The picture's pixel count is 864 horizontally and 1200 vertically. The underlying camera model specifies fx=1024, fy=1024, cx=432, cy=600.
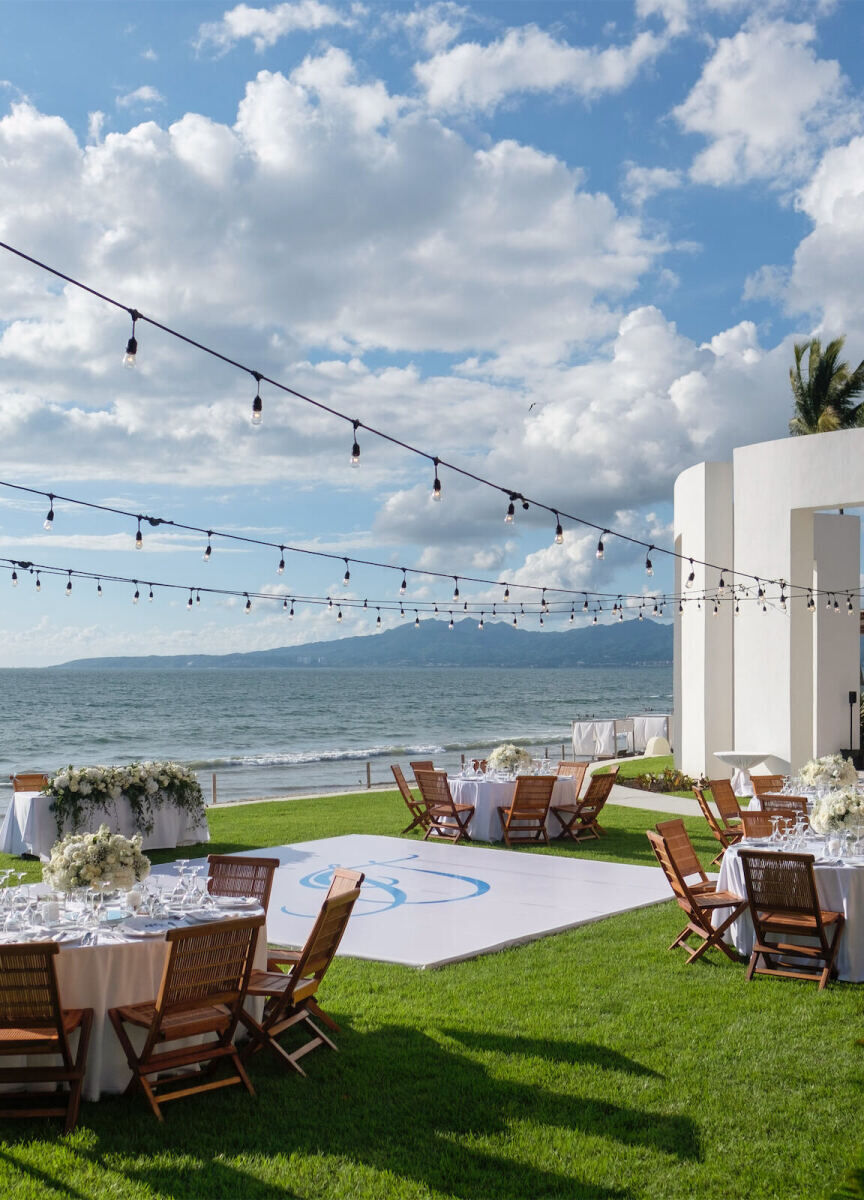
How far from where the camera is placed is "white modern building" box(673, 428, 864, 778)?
57.7 feet

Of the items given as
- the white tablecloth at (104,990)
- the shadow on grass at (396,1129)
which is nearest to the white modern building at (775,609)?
the shadow on grass at (396,1129)

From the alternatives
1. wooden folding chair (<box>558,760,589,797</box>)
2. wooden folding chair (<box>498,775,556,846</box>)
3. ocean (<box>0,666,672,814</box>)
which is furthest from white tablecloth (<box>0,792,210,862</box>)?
ocean (<box>0,666,672,814</box>)

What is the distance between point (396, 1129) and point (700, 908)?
354cm

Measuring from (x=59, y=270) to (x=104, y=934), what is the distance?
3338 mm

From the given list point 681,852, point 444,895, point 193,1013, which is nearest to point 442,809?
point 444,895

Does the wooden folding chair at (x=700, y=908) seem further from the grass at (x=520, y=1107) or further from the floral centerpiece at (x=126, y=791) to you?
the floral centerpiece at (x=126, y=791)

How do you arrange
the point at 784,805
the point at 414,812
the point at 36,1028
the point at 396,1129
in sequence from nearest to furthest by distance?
the point at 396,1129
the point at 36,1028
the point at 784,805
the point at 414,812

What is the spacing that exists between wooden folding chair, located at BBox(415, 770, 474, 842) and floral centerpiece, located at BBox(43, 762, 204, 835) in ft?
9.58

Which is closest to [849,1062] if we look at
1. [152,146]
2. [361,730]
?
[152,146]

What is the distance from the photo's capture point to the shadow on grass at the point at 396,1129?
4.09m

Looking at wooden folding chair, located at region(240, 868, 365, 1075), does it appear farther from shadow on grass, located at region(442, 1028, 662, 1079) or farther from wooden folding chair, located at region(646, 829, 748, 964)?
wooden folding chair, located at region(646, 829, 748, 964)

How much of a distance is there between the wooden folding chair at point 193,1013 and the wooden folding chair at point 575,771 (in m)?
9.40

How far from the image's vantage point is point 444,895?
9.84 meters

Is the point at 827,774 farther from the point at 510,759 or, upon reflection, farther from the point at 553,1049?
the point at 553,1049
